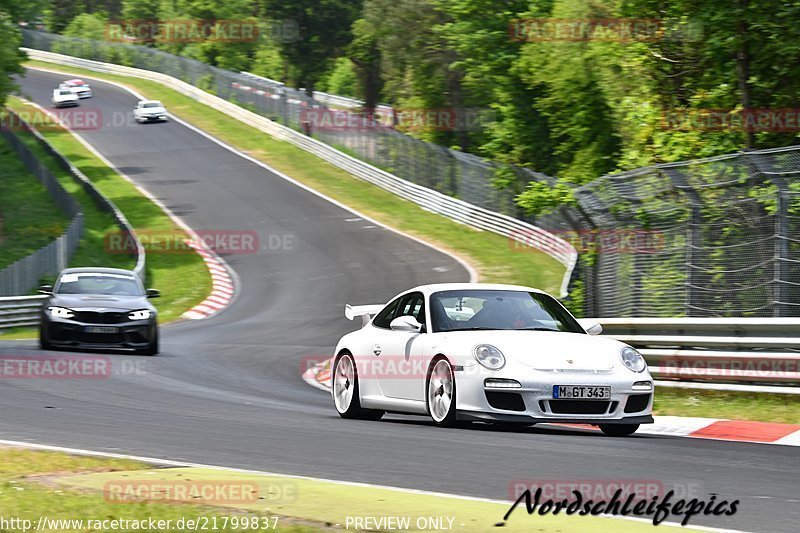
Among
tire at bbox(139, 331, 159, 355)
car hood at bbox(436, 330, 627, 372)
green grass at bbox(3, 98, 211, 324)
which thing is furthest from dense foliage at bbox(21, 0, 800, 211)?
car hood at bbox(436, 330, 627, 372)

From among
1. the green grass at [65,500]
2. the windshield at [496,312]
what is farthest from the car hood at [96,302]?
the green grass at [65,500]

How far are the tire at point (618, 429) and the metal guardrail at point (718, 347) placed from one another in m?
2.47

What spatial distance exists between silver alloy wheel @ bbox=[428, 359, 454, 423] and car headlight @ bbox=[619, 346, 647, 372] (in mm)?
1442

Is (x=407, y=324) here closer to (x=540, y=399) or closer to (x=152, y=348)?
(x=540, y=399)

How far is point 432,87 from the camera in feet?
194

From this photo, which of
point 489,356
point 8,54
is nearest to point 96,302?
point 489,356

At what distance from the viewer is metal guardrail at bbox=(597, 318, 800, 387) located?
12.8 m

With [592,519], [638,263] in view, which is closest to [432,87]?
[638,263]

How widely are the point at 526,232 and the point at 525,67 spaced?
801 cm

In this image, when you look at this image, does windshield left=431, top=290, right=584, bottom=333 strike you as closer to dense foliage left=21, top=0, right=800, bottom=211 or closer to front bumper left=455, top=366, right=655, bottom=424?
front bumper left=455, top=366, right=655, bottom=424

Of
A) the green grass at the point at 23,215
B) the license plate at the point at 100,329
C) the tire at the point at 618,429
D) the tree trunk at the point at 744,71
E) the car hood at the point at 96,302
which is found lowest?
the green grass at the point at 23,215

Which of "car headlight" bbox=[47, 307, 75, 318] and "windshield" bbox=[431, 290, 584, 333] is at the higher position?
"windshield" bbox=[431, 290, 584, 333]

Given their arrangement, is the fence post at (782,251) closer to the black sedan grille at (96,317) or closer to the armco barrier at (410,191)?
the armco barrier at (410,191)

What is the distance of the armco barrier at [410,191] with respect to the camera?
1604 inches
